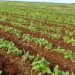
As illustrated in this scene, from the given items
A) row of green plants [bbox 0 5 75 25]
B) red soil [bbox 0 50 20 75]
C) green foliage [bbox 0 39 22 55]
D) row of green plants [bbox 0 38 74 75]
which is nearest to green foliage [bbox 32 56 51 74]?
row of green plants [bbox 0 38 74 75]

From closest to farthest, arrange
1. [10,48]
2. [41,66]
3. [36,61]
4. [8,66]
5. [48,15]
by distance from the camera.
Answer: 1. [41,66]
2. [8,66]
3. [36,61]
4. [10,48]
5. [48,15]

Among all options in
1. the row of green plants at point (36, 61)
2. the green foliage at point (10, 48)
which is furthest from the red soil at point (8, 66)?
the green foliage at point (10, 48)

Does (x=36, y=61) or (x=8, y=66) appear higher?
(x=36, y=61)

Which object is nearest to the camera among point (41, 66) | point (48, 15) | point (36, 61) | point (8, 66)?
point (41, 66)

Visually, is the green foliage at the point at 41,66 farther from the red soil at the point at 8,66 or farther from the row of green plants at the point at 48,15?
the row of green plants at the point at 48,15

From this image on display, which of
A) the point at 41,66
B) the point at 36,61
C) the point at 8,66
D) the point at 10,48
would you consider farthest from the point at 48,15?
the point at 41,66

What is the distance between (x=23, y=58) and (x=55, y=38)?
29.1 ft

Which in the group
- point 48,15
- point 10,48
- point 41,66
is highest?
point 41,66

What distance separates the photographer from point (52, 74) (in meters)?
8.98

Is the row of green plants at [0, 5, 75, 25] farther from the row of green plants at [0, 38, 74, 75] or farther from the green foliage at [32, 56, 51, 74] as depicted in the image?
the green foliage at [32, 56, 51, 74]

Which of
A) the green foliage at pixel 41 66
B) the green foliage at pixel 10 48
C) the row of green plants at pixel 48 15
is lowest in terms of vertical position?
the row of green plants at pixel 48 15

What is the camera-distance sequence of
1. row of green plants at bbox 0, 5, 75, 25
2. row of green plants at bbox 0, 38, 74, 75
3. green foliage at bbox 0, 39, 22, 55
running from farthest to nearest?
row of green plants at bbox 0, 5, 75, 25 < green foliage at bbox 0, 39, 22, 55 < row of green plants at bbox 0, 38, 74, 75

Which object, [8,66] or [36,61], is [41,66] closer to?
[36,61]

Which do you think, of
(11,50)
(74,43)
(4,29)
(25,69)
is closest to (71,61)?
(11,50)
